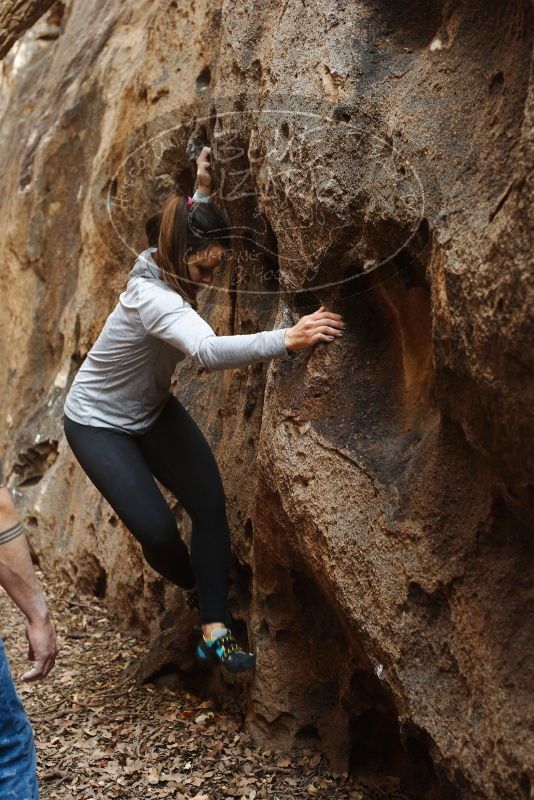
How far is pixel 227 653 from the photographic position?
4.10 metres

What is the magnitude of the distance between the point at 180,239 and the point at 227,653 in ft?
5.45

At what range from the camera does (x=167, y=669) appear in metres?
4.87

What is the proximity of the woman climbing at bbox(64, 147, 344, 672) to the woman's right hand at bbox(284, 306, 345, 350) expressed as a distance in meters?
0.47

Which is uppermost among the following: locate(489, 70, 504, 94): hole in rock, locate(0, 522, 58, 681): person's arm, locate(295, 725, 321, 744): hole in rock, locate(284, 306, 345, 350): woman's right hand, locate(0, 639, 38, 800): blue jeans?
locate(489, 70, 504, 94): hole in rock

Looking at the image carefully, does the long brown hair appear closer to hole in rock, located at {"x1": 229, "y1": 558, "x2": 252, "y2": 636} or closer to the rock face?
the rock face

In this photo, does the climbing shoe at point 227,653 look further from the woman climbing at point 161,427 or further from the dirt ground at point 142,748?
the dirt ground at point 142,748

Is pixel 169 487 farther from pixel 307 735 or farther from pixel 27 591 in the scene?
pixel 27 591

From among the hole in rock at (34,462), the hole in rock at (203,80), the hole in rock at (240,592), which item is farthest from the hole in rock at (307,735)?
the hole in rock at (34,462)

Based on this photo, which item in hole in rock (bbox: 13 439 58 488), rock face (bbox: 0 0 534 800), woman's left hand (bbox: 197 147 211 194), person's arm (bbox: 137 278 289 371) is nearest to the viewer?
rock face (bbox: 0 0 534 800)

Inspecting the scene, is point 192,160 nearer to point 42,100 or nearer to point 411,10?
point 411,10

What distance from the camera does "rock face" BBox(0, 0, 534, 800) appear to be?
2.95 meters

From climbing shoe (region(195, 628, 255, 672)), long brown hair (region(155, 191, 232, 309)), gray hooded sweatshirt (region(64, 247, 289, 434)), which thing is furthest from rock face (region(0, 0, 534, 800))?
gray hooded sweatshirt (region(64, 247, 289, 434))

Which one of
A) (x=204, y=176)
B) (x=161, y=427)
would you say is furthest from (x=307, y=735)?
(x=204, y=176)

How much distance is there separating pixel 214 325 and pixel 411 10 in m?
1.88
